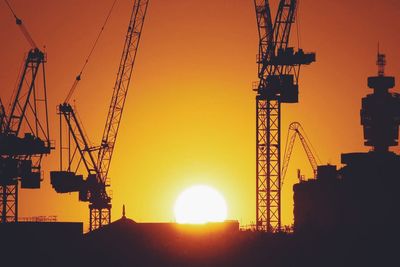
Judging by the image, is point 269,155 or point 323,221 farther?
point 323,221

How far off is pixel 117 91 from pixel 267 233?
48.8 meters

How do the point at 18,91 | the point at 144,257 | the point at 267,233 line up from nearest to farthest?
the point at 144,257 < the point at 267,233 < the point at 18,91

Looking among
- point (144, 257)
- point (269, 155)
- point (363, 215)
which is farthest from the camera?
point (363, 215)

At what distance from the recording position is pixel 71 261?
106688mm

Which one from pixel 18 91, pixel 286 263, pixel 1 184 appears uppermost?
pixel 18 91

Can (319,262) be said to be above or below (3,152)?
below

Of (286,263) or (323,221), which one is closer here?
(286,263)

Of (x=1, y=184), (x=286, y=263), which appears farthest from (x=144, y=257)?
(x=1, y=184)

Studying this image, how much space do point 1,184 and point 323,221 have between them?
67.3 m

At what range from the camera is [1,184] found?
157 meters

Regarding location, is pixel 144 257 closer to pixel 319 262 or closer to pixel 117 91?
pixel 319 262

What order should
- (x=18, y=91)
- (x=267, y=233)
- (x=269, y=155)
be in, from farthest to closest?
(x=18, y=91) → (x=269, y=155) → (x=267, y=233)

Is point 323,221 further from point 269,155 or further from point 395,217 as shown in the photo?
point 269,155

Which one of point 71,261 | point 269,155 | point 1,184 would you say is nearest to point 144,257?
point 71,261
